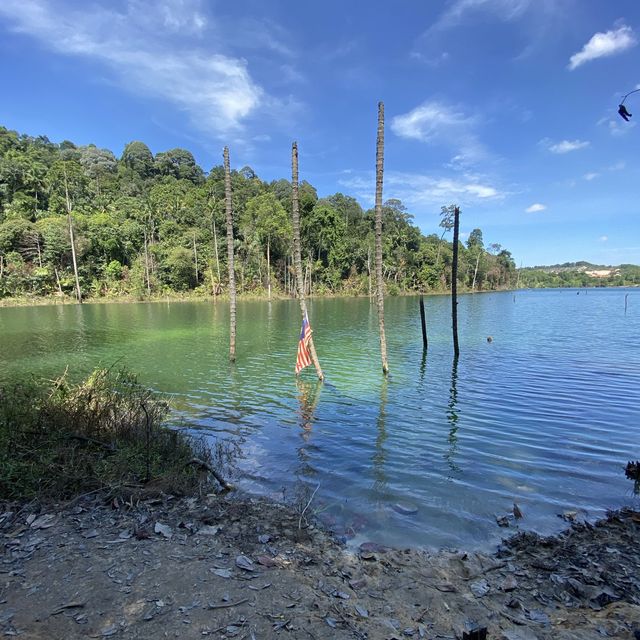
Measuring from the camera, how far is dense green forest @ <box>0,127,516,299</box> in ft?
211

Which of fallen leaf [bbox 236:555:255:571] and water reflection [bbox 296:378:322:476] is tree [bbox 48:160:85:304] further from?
fallen leaf [bbox 236:555:255:571]

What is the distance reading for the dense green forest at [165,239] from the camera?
64.2 metres

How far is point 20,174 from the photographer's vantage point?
68.4 m

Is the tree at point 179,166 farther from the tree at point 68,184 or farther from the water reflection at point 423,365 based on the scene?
the water reflection at point 423,365

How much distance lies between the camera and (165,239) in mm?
78562

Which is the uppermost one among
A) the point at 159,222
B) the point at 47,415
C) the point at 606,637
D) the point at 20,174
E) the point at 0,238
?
the point at 20,174

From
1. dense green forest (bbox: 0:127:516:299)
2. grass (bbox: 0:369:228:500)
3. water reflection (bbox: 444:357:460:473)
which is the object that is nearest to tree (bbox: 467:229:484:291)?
dense green forest (bbox: 0:127:516:299)

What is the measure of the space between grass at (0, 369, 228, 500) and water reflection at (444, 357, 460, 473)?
4.94 m

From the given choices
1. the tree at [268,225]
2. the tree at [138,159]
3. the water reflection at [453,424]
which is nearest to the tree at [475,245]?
the tree at [268,225]

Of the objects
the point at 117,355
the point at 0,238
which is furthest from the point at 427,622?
the point at 0,238

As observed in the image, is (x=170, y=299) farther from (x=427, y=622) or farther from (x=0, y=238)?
(x=427, y=622)

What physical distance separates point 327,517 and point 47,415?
5.53 meters

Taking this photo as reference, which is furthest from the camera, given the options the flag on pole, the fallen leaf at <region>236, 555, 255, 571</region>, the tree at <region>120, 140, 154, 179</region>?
the tree at <region>120, 140, 154, 179</region>

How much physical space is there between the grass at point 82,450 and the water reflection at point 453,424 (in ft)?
16.2
